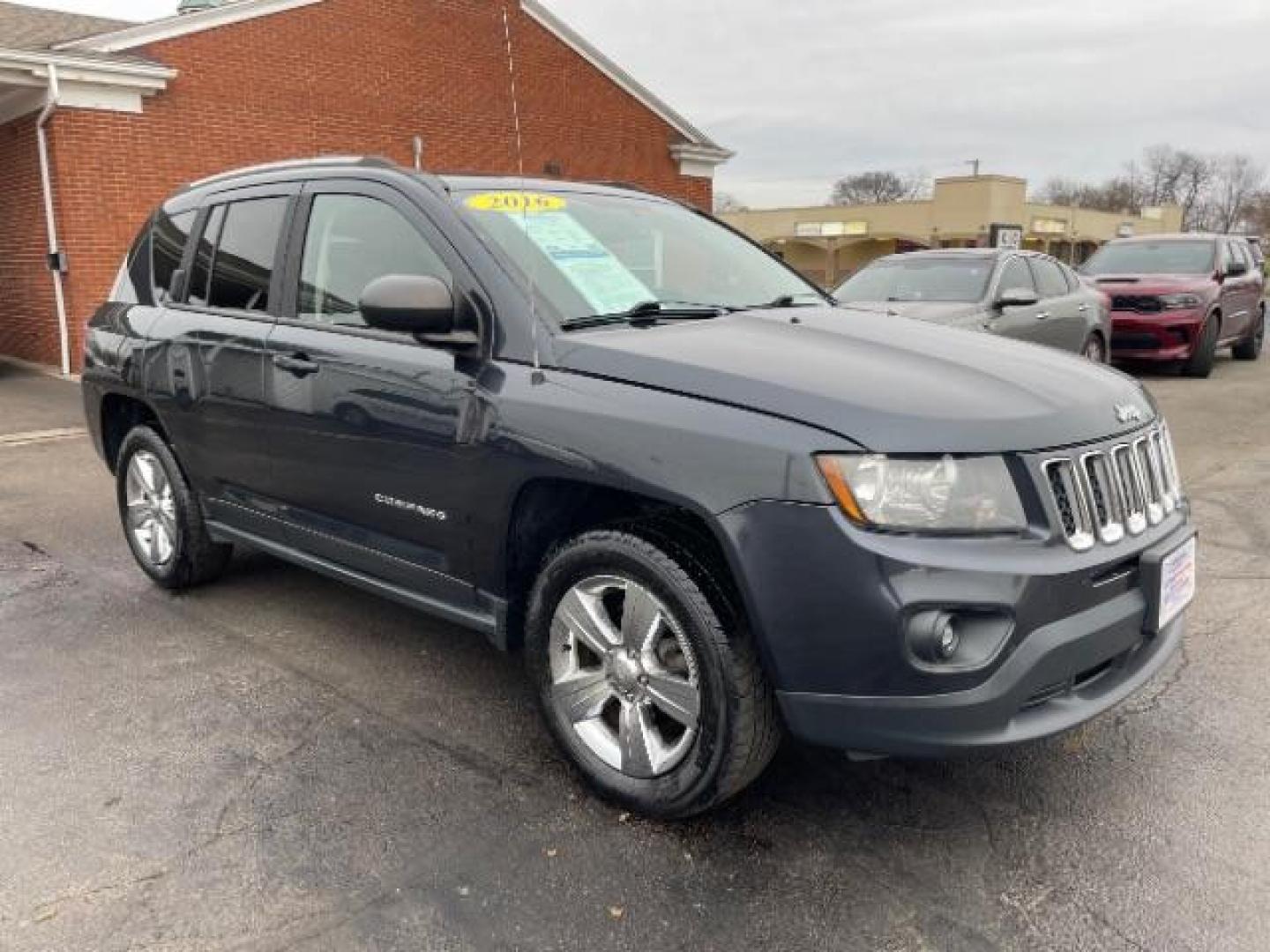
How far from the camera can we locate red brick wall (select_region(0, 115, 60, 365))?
40.5ft

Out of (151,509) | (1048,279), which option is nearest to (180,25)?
(151,509)

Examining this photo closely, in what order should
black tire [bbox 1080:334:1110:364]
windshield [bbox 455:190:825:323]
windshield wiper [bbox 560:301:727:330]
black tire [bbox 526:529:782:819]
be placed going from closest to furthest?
black tire [bbox 526:529:782:819], windshield wiper [bbox 560:301:727:330], windshield [bbox 455:190:825:323], black tire [bbox 1080:334:1110:364]

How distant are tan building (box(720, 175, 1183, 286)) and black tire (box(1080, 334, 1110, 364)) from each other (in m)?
30.8

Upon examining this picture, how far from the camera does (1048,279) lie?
32.8ft

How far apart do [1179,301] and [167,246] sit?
11.1 meters

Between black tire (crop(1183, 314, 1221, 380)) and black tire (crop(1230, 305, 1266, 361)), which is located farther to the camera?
black tire (crop(1230, 305, 1266, 361))

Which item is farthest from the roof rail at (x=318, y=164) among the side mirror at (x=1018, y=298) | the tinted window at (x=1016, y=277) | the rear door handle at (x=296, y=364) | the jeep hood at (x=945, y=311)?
the tinted window at (x=1016, y=277)

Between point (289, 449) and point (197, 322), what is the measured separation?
90cm

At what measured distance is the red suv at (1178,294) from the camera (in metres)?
12.0

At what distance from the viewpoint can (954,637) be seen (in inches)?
94.0

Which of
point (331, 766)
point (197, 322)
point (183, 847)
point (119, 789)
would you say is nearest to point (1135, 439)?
point (331, 766)

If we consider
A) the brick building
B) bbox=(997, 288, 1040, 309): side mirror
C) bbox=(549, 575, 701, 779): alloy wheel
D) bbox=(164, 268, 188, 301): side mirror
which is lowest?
bbox=(549, 575, 701, 779): alloy wheel

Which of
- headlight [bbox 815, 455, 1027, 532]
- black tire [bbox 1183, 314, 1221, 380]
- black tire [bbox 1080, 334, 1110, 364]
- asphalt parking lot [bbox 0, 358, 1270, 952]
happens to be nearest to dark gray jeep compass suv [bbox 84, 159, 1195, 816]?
headlight [bbox 815, 455, 1027, 532]

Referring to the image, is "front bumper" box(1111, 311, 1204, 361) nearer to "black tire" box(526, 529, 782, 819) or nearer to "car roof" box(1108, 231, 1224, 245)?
"car roof" box(1108, 231, 1224, 245)
